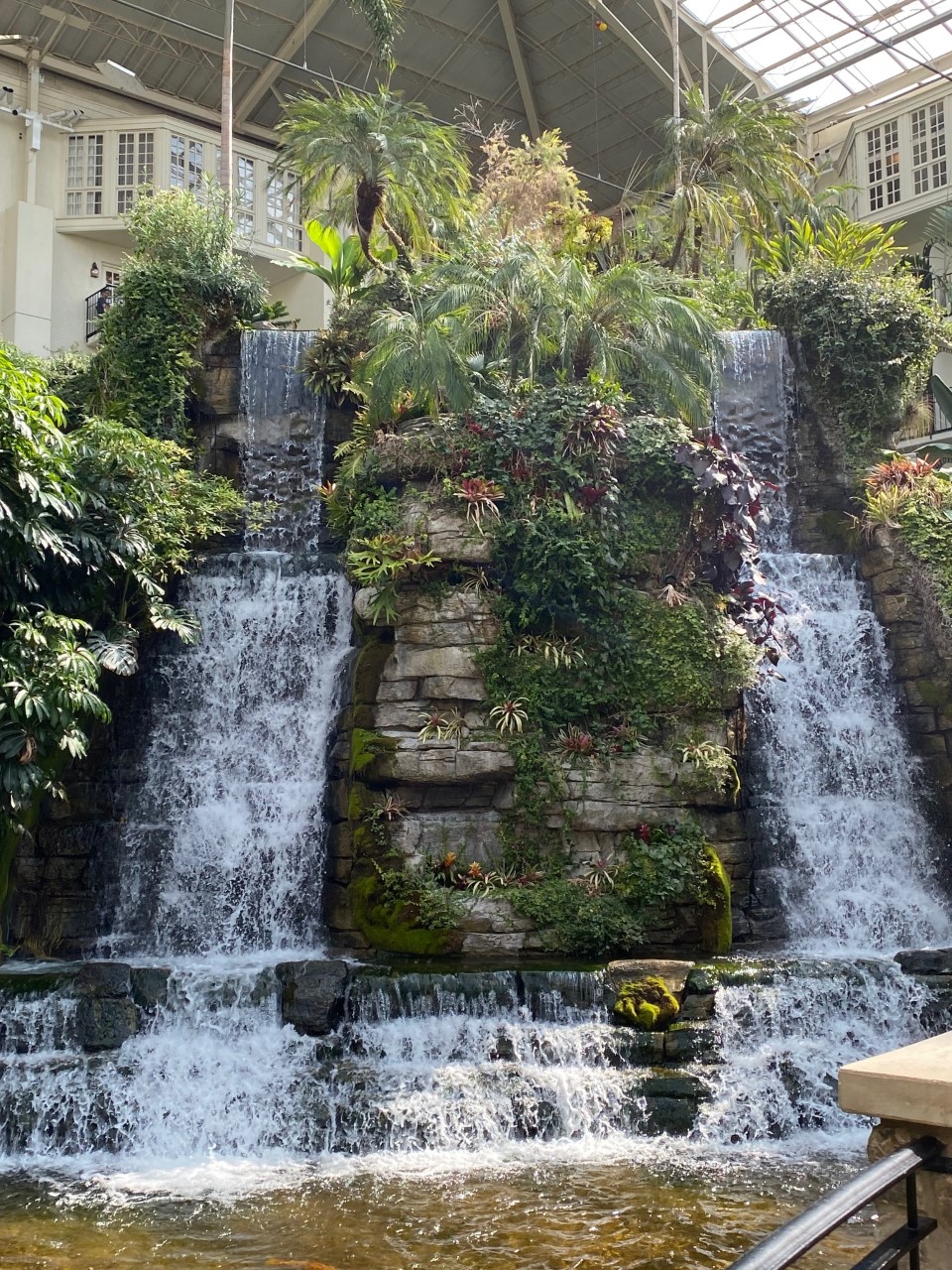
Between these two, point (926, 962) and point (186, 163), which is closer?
point (926, 962)

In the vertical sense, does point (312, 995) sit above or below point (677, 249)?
below

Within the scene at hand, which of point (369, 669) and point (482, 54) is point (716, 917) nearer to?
point (369, 669)

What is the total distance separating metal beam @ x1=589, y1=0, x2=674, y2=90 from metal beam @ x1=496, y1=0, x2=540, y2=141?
2088 mm

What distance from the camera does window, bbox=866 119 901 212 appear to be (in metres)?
26.7

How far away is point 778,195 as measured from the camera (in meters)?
21.2

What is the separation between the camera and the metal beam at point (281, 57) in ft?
84.7

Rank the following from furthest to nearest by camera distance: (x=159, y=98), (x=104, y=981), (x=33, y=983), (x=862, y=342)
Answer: (x=159, y=98)
(x=862, y=342)
(x=33, y=983)
(x=104, y=981)

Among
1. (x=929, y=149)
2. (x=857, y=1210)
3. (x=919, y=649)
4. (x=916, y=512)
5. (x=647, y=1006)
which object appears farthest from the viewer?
(x=929, y=149)

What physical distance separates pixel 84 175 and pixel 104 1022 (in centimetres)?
2085

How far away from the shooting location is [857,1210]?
2283 millimetres

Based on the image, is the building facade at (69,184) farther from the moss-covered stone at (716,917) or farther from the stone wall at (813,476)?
the moss-covered stone at (716,917)

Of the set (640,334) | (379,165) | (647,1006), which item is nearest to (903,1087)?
(647,1006)

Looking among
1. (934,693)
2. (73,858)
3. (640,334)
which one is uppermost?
(640,334)

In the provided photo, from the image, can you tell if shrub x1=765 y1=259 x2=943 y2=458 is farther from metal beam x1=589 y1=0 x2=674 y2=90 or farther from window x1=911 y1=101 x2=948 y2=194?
metal beam x1=589 y1=0 x2=674 y2=90
